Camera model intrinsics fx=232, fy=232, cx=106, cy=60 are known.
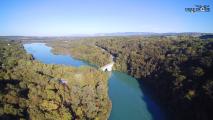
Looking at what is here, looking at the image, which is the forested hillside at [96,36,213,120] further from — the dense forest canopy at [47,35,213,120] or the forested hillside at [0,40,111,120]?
the forested hillside at [0,40,111,120]

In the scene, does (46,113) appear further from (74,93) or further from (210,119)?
(210,119)

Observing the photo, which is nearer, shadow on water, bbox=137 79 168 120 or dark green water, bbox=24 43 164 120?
dark green water, bbox=24 43 164 120

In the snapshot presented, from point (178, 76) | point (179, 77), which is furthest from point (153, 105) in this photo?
point (178, 76)

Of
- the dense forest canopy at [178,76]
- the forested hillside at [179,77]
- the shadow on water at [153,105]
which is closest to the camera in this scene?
the forested hillside at [179,77]

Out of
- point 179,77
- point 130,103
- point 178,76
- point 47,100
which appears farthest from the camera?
point 178,76

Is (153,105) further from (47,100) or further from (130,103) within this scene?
(47,100)

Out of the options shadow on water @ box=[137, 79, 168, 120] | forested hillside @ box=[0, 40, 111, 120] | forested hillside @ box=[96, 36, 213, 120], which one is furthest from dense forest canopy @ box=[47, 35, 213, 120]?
forested hillside @ box=[0, 40, 111, 120]

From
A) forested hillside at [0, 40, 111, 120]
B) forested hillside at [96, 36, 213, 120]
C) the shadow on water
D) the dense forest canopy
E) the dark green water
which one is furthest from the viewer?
the shadow on water

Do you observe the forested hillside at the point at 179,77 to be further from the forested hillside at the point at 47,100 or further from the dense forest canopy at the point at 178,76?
the forested hillside at the point at 47,100

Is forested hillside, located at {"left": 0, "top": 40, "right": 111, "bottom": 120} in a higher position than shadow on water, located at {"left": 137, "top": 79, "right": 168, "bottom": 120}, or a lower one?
higher

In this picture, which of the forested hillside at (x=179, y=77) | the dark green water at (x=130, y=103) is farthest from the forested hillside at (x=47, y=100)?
the forested hillside at (x=179, y=77)
